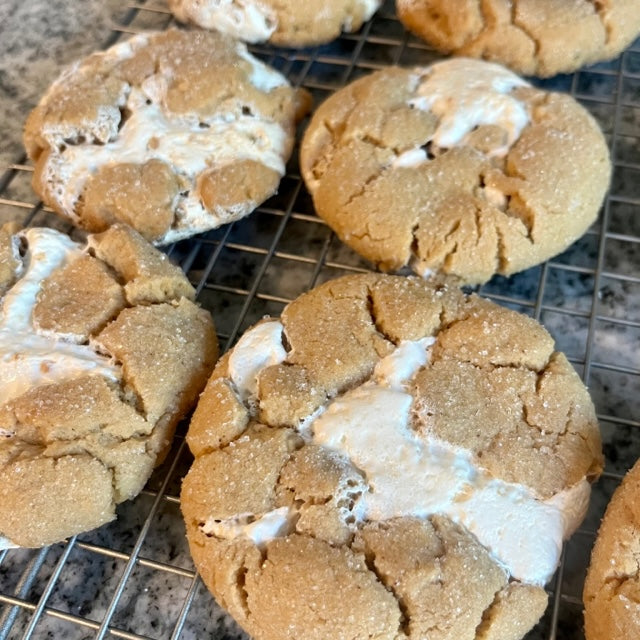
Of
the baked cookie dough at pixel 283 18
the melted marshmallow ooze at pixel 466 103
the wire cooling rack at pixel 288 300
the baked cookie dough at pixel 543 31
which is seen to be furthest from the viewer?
the baked cookie dough at pixel 283 18

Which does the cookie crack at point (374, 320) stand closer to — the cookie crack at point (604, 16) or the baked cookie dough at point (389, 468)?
the baked cookie dough at point (389, 468)

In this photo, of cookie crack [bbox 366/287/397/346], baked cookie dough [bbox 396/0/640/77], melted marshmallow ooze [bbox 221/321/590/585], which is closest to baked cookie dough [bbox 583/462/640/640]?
melted marshmallow ooze [bbox 221/321/590/585]

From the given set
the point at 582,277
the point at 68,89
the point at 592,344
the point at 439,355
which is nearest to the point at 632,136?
the point at 582,277

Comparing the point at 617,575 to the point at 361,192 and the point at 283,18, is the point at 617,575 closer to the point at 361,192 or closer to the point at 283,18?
the point at 361,192

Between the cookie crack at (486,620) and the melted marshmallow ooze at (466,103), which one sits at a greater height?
the melted marshmallow ooze at (466,103)

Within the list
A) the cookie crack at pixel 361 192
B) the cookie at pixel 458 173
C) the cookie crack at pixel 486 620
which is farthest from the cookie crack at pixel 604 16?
the cookie crack at pixel 486 620

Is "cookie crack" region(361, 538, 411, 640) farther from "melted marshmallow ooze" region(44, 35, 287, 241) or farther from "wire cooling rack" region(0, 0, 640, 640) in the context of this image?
"melted marshmallow ooze" region(44, 35, 287, 241)
